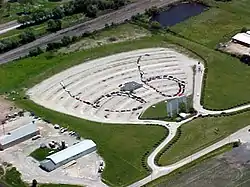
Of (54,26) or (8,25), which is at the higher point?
(8,25)

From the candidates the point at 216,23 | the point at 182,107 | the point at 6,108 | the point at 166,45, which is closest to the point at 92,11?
the point at 166,45

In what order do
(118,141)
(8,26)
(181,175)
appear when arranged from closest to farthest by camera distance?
(181,175) < (118,141) < (8,26)

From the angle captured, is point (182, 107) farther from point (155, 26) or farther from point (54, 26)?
point (54, 26)

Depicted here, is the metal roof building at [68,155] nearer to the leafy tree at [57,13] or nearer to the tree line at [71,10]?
the tree line at [71,10]

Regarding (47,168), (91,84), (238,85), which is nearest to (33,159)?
(47,168)

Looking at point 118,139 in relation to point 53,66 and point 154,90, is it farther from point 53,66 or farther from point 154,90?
point 53,66

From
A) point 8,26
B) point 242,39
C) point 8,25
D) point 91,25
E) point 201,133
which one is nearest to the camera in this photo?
point 201,133

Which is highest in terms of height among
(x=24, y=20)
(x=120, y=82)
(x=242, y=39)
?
(x=24, y=20)
